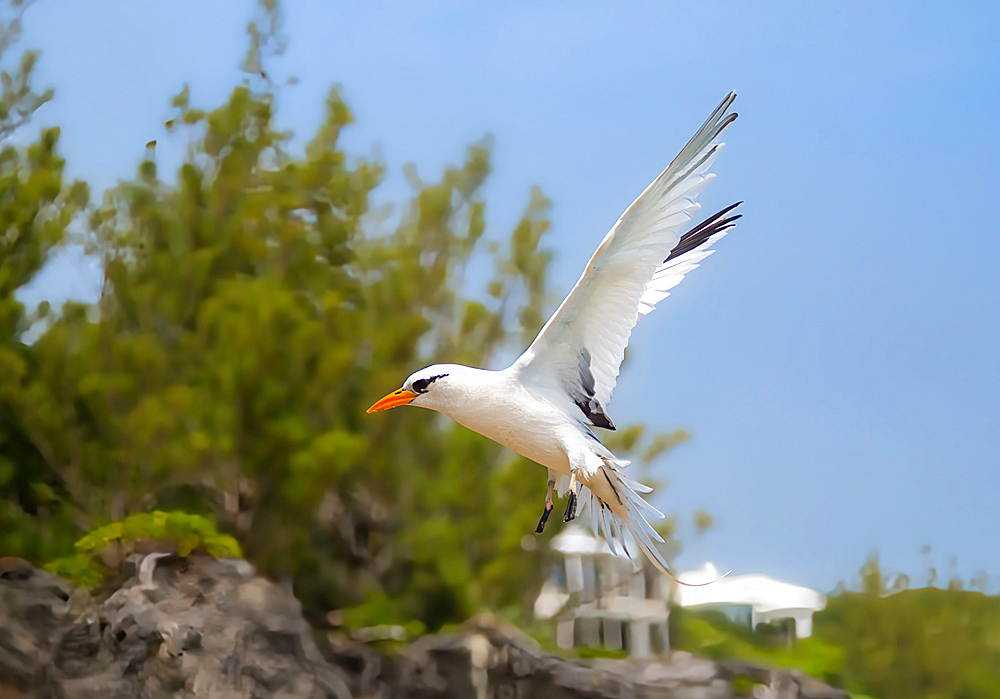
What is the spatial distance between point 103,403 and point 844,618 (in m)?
3.31

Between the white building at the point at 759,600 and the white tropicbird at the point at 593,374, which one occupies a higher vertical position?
the white tropicbird at the point at 593,374

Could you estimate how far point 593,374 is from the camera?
5.90ft

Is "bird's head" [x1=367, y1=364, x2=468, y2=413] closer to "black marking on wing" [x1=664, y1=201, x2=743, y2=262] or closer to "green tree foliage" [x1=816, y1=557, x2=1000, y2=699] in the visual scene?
"black marking on wing" [x1=664, y1=201, x2=743, y2=262]

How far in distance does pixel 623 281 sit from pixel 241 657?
2275mm

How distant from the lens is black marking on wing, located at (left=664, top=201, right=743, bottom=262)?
1.81 metres

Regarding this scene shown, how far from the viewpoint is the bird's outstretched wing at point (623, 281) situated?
158 centimetres

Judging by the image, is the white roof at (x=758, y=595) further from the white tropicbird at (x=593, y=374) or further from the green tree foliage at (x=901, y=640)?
the white tropicbird at (x=593, y=374)

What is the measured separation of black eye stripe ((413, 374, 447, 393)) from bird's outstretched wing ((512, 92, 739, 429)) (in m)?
0.14

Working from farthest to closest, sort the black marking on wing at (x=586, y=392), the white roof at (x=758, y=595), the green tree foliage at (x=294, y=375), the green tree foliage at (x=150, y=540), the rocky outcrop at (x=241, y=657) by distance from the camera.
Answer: the white roof at (x=758, y=595), the green tree foliage at (x=294, y=375), the green tree foliage at (x=150, y=540), the rocky outcrop at (x=241, y=657), the black marking on wing at (x=586, y=392)

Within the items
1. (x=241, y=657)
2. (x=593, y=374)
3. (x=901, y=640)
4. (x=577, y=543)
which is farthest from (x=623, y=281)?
(x=901, y=640)

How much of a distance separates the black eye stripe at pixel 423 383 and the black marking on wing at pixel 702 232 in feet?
1.55

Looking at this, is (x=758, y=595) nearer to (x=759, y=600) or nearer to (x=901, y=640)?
(x=759, y=600)

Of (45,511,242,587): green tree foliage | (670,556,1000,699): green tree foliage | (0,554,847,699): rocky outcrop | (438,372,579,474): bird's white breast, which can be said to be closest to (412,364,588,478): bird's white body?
(438,372,579,474): bird's white breast

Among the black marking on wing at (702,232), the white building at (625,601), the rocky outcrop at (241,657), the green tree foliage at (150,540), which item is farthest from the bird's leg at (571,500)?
the white building at (625,601)
